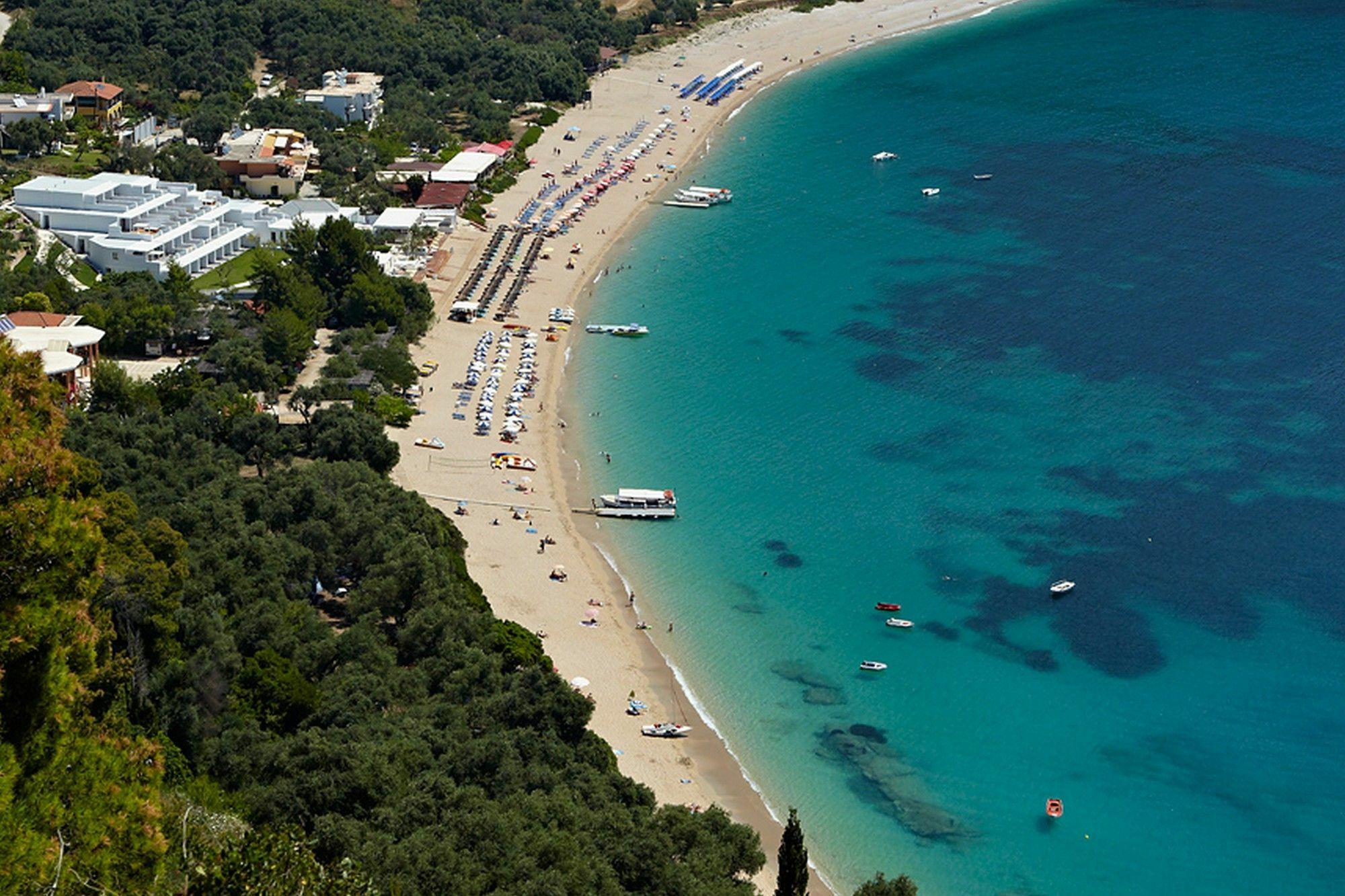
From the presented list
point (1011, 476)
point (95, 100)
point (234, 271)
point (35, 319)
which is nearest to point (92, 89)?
point (95, 100)

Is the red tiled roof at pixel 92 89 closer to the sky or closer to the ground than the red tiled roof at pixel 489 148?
closer to the sky

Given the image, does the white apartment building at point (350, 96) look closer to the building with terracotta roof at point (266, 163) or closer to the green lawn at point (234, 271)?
the building with terracotta roof at point (266, 163)

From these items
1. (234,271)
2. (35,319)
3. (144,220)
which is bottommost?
(234,271)

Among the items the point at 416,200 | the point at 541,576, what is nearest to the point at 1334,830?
the point at 541,576

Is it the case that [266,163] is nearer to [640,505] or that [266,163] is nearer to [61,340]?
[61,340]

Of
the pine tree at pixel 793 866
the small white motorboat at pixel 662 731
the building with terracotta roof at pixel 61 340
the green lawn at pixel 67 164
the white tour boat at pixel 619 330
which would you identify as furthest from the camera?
the green lawn at pixel 67 164

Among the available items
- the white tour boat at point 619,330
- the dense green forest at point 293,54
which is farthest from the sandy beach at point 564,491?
the dense green forest at point 293,54

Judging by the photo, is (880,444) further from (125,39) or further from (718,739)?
(125,39)

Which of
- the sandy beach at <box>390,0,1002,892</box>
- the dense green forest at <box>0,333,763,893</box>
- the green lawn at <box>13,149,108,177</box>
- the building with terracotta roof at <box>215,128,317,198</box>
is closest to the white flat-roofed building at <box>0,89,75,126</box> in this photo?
the green lawn at <box>13,149,108,177</box>
